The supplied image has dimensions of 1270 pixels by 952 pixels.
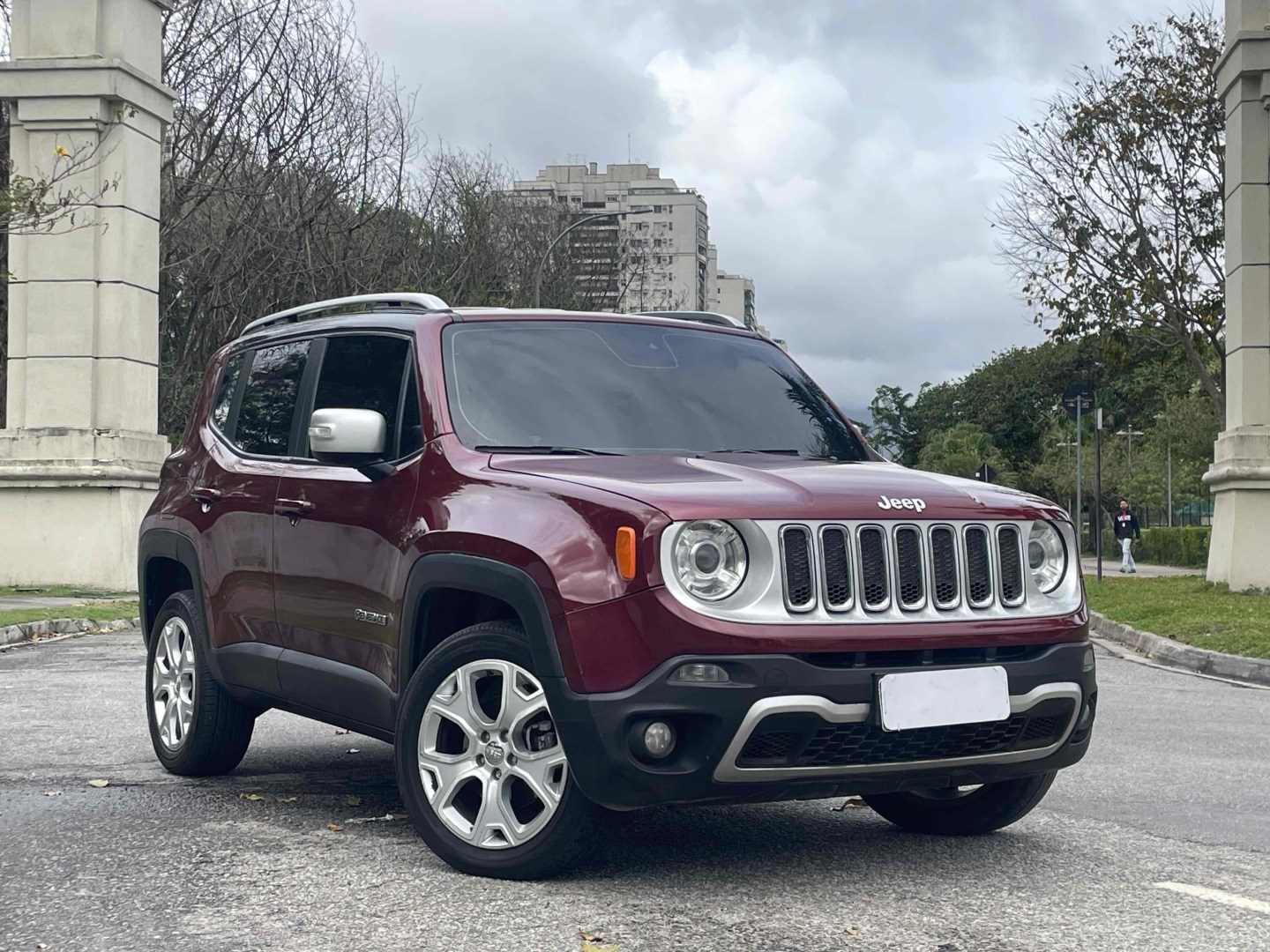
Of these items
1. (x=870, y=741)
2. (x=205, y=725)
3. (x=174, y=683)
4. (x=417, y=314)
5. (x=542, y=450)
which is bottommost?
(x=205, y=725)

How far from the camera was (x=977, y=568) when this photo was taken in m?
5.03

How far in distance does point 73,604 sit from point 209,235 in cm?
1316

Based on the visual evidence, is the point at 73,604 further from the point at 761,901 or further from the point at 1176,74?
the point at 1176,74

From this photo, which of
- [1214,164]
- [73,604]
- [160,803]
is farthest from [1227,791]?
[1214,164]

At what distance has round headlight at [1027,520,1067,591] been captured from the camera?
5.27 meters

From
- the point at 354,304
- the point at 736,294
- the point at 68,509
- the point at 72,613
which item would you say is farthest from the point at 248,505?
the point at 736,294

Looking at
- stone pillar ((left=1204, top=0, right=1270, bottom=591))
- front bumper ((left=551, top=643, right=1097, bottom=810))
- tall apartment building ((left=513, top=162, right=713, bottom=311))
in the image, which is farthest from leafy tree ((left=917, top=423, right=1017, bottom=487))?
front bumper ((left=551, top=643, right=1097, bottom=810))

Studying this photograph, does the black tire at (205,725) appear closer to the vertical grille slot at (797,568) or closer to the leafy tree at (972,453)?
the vertical grille slot at (797,568)

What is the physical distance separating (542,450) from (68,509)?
1649 cm

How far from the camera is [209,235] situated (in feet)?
96.7

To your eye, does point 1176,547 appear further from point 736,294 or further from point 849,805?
point 736,294

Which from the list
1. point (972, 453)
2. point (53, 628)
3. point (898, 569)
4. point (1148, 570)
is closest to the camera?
point (898, 569)

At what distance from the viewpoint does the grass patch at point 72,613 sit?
15336 mm

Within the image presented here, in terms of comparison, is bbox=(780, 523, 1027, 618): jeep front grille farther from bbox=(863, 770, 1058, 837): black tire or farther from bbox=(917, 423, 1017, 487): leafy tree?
bbox=(917, 423, 1017, 487): leafy tree
